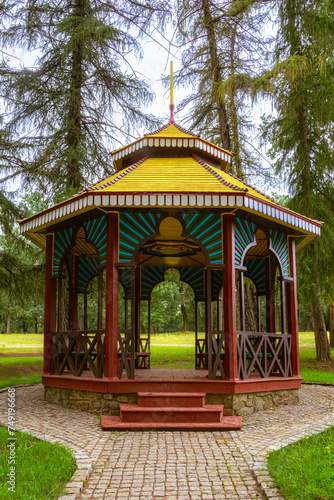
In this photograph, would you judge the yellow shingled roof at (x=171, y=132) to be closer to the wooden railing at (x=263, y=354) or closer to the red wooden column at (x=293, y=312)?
the red wooden column at (x=293, y=312)

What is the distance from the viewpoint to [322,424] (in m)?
6.15

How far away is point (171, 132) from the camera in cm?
941

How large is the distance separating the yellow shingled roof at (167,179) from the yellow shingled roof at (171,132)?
21.2 inches

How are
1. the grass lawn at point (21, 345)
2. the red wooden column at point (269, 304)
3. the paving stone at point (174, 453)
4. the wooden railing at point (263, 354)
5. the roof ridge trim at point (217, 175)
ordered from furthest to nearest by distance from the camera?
1. the grass lawn at point (21, 345)
2. the red wooden column at point (269, 304)
3. the wooden railing at point (263, 354)
4. the roof ridge trim at point (217, 175)
5. the paving stone at point (174, 453)

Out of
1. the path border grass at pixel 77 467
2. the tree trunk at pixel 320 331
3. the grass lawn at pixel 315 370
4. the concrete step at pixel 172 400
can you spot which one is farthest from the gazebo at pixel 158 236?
the tree trunk at pixel 320 331

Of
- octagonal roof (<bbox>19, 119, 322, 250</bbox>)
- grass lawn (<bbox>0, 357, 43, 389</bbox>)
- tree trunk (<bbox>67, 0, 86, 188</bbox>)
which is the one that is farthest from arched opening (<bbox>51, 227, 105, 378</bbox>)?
tree trunk (<bbox>67, 0, 86, 188</bbox>)

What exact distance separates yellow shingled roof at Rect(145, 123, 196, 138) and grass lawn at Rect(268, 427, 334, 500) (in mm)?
6013

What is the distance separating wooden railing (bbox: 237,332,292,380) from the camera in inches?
290

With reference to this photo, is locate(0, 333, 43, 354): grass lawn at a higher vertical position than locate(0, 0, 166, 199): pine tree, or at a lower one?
lower

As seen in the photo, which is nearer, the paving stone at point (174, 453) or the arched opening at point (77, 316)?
the paving stone at point (174, 453)

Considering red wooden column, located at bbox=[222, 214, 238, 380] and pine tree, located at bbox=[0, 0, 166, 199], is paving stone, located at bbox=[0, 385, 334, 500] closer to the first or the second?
red wooden column, located at bbox=[222, 214, 238, 380]

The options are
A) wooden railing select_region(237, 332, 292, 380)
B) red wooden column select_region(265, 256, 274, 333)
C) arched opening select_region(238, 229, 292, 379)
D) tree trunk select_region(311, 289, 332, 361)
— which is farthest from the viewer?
tree trunk select_region(311, 289, 332, 361)

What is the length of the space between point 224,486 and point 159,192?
13.5 ft

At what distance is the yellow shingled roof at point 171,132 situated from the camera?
9039mm
